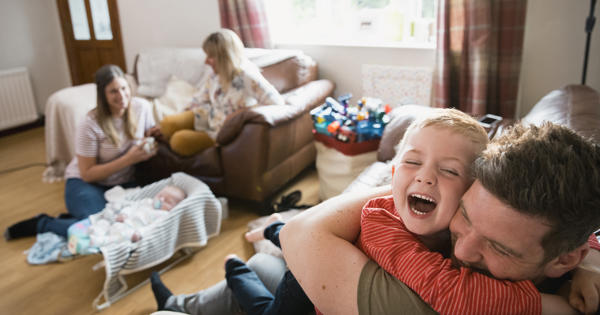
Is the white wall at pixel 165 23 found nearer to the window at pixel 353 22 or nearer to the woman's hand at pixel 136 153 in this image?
the window at pixel 353 22

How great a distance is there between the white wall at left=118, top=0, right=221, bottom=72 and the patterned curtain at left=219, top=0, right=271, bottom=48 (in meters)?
0.31

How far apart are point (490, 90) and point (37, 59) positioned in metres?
4.89

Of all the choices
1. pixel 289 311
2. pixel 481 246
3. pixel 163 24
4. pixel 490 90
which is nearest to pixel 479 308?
pixel 481 246

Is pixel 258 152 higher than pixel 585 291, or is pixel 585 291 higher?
pixel 585 291

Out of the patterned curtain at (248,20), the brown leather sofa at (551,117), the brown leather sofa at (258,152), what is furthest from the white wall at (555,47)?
the patterned curtain at (248,20)

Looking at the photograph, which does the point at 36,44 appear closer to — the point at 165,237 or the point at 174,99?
the point at 174,99

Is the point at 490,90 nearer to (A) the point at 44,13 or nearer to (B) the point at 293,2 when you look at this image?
(B) the point at 293,2

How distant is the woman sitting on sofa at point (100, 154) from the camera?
7.09 ft

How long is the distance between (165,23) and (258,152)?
8.16ft

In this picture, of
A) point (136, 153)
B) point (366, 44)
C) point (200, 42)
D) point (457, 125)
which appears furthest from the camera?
point (200, 42)

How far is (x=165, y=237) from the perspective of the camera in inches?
72.9

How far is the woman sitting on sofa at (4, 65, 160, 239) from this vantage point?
7.09 feet

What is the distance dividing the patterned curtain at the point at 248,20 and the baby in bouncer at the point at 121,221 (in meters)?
1.73

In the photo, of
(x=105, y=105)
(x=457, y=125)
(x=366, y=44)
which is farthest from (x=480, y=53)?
(x=105, y=105)
